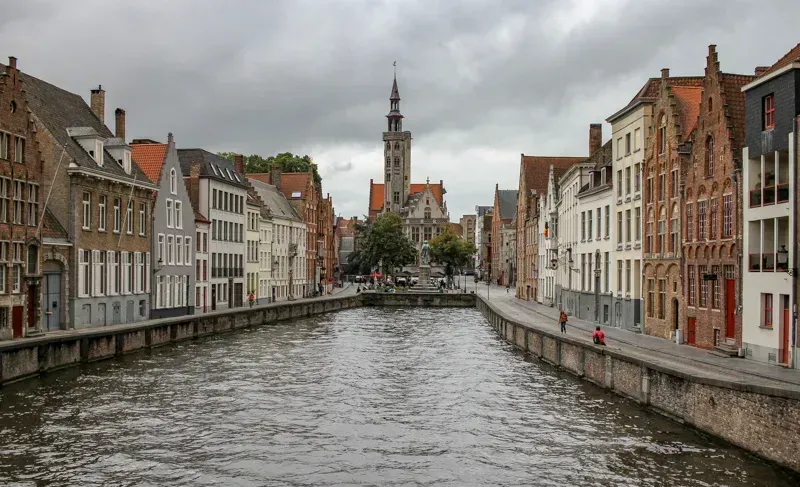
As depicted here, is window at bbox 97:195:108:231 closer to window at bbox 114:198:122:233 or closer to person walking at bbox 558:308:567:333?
window at bbox 114:198:122:233

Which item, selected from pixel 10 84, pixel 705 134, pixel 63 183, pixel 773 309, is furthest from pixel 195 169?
pixel 773 309

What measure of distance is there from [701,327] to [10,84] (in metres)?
31.3

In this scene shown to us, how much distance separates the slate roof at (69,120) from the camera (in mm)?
45219

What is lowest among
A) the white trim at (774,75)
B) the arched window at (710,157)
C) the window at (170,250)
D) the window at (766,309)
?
the window at (766,309)

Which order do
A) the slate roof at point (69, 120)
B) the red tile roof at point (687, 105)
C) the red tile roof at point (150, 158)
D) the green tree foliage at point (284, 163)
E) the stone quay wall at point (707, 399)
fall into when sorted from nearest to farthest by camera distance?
the stone quay wall at point (707, 399) < the red tile roof at point (687, 105) < the slate roof at point (69, 120) < the red tile roof at point (150, 158) < the green tree foliage at point (284, 163)

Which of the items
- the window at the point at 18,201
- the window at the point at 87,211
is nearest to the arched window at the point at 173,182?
the window at the point at 87,211

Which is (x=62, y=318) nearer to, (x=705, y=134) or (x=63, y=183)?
(x=63, y=183)

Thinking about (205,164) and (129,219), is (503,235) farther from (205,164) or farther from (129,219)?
(129,219)

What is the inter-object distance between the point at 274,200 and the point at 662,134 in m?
54.4

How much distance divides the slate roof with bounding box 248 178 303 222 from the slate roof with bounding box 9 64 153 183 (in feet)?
96.7

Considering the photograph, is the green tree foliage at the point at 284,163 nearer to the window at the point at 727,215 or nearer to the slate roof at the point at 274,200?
the slate roof at the point at 274,200

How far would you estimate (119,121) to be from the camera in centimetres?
5750

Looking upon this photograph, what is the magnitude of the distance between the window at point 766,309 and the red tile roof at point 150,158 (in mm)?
38734

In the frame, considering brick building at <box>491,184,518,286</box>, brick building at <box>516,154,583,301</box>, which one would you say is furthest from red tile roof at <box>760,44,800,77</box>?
brick building at <box>491,184,518,286</box>
